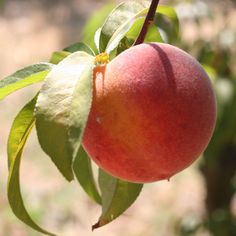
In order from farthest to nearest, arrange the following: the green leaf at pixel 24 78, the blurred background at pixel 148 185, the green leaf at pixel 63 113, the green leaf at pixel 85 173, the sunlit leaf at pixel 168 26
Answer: the blurred background at pixel 148 185 < the sunlit leaf at pixel 168 26 < the green leaf at pixel 85 173 < the green leaf at pixel 24 78 < the green leaf at pixel 63 113

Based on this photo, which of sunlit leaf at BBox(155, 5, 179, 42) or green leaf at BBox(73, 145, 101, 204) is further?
sunlit leaf at BBox(155, 5, 179, 42)

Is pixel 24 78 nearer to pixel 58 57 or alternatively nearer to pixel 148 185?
pixel 58 57

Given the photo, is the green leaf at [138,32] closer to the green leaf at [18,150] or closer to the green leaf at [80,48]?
the green leaf at [80,48]

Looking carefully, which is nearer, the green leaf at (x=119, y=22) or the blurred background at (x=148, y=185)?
the green leaf at (x=119, y=22)

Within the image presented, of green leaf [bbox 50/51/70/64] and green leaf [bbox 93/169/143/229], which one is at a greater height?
green leaf [bbox 50/51/70/64]

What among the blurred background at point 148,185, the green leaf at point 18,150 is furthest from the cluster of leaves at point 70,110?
the blurred background at point 148,185

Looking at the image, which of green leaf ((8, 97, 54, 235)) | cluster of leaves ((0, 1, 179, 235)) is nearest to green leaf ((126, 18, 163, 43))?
cluster of leaves ((0, 1, 179, 235))

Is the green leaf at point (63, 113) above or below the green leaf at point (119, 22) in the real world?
above

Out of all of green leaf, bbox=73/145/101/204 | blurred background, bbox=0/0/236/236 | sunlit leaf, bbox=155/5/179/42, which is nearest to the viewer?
green leaf, bbox=73/145/101/204

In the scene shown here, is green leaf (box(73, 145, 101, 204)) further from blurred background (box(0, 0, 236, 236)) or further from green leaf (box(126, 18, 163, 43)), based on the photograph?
blurred background (box(0, 0, 236, 236))
